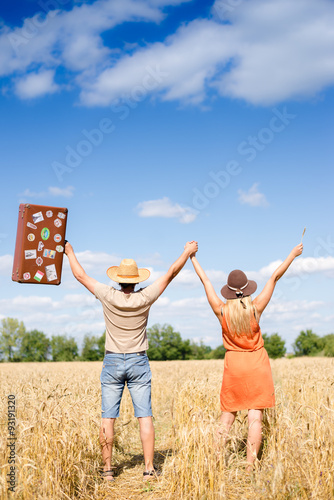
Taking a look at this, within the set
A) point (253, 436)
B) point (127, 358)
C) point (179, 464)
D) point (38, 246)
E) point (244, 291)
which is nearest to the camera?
point (179, 464)

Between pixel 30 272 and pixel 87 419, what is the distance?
83.6 inches

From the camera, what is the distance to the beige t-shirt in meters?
5.42

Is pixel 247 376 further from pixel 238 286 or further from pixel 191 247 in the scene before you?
pixel 191 247

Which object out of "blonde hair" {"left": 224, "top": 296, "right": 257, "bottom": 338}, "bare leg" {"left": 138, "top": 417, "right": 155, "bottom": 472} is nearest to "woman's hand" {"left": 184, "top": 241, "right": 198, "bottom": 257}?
"blonde hair" {"left": 224, "top": 296, "right": 257, "bottom": 338}

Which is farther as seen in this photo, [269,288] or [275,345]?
[275,345]

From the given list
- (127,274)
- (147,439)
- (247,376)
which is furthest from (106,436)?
(127,274)

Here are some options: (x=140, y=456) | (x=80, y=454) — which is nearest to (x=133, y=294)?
(x=80, y=454)

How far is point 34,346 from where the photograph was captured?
8725cm

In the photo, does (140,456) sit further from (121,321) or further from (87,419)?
(121,321)

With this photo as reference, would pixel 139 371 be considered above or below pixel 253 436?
above

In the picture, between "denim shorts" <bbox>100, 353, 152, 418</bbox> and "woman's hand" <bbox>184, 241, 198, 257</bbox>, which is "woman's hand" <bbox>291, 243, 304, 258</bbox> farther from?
"denim shorts" <bbox>100, 353, 152, 418</bbox>

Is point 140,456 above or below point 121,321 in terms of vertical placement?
below

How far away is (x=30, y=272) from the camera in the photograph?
620 centimetres

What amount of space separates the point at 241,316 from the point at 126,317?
1372 mm
